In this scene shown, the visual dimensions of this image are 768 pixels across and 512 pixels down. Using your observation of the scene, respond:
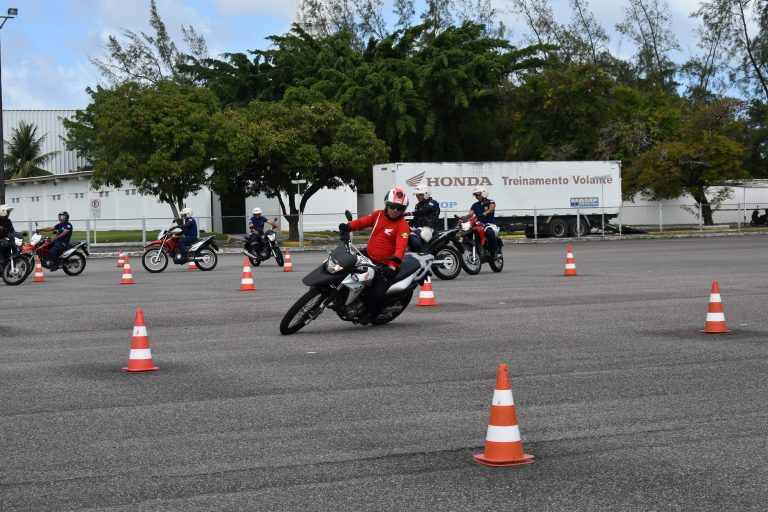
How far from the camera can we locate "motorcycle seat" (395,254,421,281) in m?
13.9

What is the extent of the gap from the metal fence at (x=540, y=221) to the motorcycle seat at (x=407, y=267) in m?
29.3

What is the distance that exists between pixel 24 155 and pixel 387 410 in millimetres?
86450

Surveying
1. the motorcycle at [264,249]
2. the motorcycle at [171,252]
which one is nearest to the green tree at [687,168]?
the motorcycle at [264,249]

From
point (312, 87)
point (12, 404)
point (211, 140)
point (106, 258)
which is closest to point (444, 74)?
point (312, 87)

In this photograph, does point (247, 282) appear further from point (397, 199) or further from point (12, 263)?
point (397, 199)

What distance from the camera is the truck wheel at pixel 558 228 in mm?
49156

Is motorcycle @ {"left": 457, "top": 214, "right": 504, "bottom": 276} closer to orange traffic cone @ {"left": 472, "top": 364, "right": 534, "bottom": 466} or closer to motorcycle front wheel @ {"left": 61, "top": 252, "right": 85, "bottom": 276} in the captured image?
motorcycle front wheel @ {"left": 61, "top": 252, "right": 85, "bottom": 276}

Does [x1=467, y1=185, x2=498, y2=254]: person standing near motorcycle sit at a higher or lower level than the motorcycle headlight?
higher

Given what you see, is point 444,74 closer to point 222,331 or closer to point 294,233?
point 294,233

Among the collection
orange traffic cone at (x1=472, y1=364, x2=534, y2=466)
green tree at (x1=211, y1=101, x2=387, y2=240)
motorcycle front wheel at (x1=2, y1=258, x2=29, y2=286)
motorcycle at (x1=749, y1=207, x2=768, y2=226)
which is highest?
green tree at (x1=211, y1=101, x2=387, y2=240)

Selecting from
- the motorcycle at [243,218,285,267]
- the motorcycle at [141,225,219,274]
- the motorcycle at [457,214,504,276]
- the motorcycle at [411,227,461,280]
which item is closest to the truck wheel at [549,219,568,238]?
the motorcycle at [243,218,285,267]

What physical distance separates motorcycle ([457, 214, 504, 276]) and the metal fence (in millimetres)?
20383

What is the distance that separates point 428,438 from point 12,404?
10.9ft

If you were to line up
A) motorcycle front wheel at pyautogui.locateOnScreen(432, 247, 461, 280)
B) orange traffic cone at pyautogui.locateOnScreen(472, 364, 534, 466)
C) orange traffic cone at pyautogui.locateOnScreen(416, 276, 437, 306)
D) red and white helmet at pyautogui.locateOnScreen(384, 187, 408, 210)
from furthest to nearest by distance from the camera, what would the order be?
motorcycle front wheel at pyautogui.locateOnScreen(432, 247, 461, 280), orange traffic cone at pyautogui.locateOnScreen(416, 276, 437, 306), red and white helmet at pyautogui.locateOnScreen(384, 187, 408, 210), orange traffic cone at pyautogui.locateOnScreen(472, 364, 534, 466)
